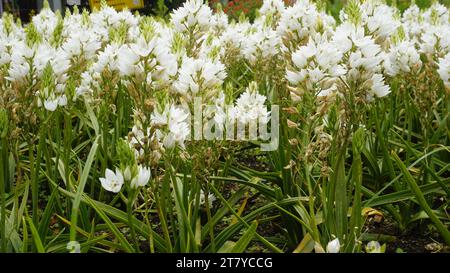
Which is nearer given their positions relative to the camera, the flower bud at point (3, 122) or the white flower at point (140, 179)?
the white flower at point (140, 179)

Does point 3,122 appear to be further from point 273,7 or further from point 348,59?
point 273,7

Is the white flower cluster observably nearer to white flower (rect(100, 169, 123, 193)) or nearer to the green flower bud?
white flower (rect(100, 169, 123, 193))

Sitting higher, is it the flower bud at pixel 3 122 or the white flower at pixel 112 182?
the flower bud at pixel 3 122

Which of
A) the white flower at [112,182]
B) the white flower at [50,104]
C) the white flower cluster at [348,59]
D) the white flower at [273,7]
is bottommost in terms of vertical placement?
the white flower at [112,182]

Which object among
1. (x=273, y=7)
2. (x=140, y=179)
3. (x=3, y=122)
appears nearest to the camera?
(x=140, y=179)

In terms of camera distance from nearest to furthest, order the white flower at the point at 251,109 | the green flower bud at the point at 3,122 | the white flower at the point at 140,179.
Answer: the white flower at the point at 140,179 → the green flower bud at the point at 3,122 → the white flower at the point at 251,109

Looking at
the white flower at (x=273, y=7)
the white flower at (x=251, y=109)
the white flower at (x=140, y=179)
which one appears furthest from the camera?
the white flower at (x=273, y=7)

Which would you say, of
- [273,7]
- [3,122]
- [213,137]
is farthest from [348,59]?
[273,7]


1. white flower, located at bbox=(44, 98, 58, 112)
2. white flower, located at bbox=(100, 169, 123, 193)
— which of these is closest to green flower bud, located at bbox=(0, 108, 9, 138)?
white flower, located at bbox=(44, 98, 58, 112)

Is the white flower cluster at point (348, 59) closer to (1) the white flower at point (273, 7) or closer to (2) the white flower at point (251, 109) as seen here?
(2) the white flower at point (251, 109)

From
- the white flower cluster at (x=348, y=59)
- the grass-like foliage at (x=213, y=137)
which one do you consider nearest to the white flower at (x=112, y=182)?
the grass-like foliage at (x=213, y=137)
